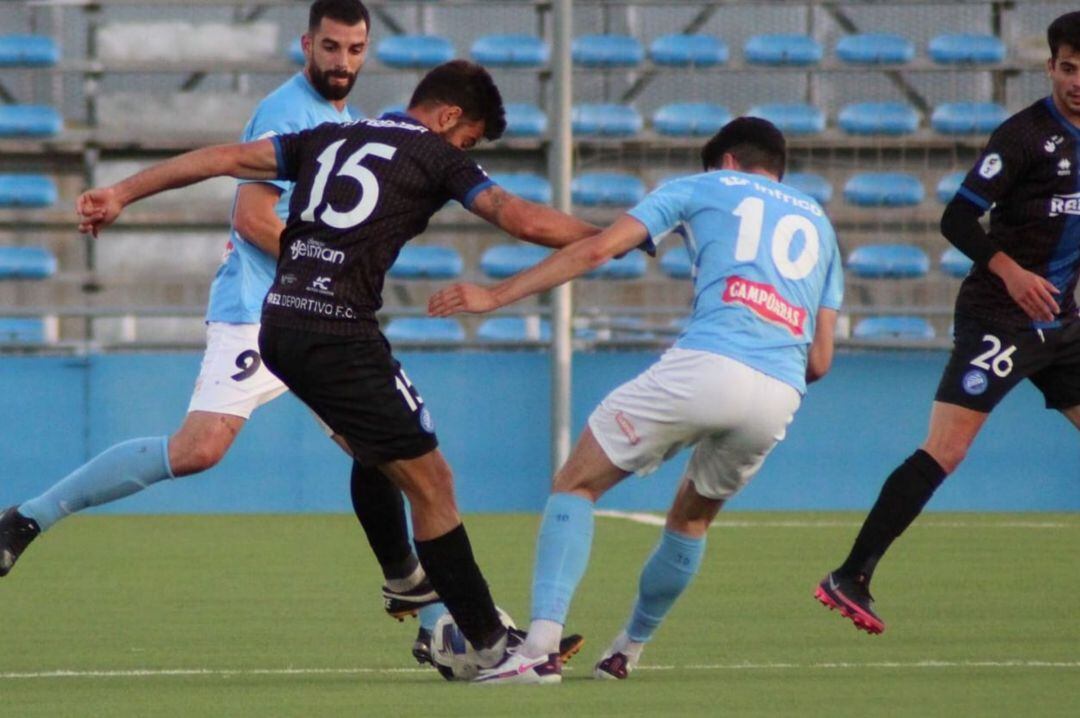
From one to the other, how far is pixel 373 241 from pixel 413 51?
913 centimetres

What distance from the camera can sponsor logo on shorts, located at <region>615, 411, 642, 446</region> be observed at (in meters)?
5.56

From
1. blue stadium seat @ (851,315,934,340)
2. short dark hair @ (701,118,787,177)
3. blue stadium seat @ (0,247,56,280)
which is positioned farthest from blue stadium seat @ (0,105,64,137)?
short dark hair @ (701,118,787,177)

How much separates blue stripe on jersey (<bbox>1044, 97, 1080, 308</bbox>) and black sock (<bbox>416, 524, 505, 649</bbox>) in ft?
8.28

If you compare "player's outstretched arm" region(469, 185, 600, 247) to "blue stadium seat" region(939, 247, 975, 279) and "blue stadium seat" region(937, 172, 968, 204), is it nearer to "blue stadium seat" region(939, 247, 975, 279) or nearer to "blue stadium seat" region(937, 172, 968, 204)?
"blue stadium seat" region(939, 247, 975, 279)

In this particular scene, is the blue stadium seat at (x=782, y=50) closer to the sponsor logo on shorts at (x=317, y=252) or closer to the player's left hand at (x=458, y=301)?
the sponsor logo on shorts at (x=317, y=252)

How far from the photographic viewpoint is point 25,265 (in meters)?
14.1

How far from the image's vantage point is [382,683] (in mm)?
5723

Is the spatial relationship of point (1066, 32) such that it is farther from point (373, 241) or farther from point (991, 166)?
point (373, 241)

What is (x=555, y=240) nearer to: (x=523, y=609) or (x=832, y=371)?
(x=523, y=609)

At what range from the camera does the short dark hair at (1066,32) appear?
6781 millimetres

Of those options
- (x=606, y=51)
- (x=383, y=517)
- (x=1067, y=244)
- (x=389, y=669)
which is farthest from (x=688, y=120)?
(x=389, y=669)

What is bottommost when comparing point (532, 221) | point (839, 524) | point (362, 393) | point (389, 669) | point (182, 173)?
point (839, 524)

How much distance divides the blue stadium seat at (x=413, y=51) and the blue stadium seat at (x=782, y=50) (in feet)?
7.49

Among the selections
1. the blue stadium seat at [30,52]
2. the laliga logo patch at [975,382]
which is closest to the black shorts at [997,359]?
the laliga logo patch at [975,382]
